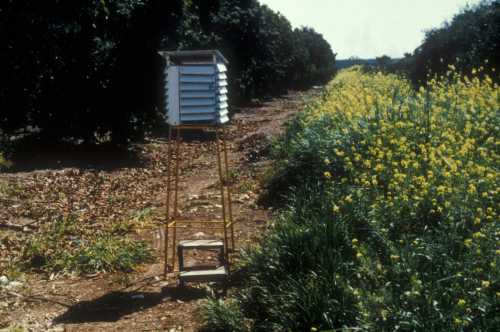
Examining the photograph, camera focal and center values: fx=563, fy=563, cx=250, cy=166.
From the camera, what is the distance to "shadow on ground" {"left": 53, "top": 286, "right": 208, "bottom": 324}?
5762 millimetres

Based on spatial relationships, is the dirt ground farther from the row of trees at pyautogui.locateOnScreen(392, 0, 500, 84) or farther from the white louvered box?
the row of trees at pyautogui.locateOnScreen(392, 0, 500, 84)

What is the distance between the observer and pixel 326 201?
655 cm

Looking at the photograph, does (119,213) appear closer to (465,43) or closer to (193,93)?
(193,93)

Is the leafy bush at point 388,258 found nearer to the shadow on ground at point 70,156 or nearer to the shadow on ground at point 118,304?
the shadow on ground at point 118,304

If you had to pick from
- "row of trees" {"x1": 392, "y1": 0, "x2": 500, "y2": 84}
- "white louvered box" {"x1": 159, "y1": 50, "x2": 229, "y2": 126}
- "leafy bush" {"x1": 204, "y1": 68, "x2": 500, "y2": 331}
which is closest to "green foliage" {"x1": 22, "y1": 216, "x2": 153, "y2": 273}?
"leafy bush" {"x1": 204, "y1": 68, "x2": 500, "y2": 331}

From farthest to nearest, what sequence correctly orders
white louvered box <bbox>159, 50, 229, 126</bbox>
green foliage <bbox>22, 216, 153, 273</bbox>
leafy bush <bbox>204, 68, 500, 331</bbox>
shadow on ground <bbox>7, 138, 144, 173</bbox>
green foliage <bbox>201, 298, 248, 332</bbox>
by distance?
shadow on ground <bbox>7, 138, 144, 173</bbox>
green foliage <bbox>22, 216, 153, 273</bbox>
white louvered box <bbox>159, 50, 229, 126</bbox>
green foliage <bbox>201, 298, 248, 332</bbox>
leafy bush <bbox>204, 68, 500, 331</bbox>

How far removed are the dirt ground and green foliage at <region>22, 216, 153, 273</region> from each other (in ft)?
0.59

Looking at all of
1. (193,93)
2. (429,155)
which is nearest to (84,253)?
(193,93)

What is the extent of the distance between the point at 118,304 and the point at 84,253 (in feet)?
4.46

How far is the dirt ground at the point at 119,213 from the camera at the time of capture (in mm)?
5797

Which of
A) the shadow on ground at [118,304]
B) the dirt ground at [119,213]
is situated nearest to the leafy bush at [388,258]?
the shadow on ground at [118,304]

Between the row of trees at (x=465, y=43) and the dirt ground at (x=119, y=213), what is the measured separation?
6.55 meters

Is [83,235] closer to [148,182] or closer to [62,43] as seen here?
[148,182]

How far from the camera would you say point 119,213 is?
940cm
